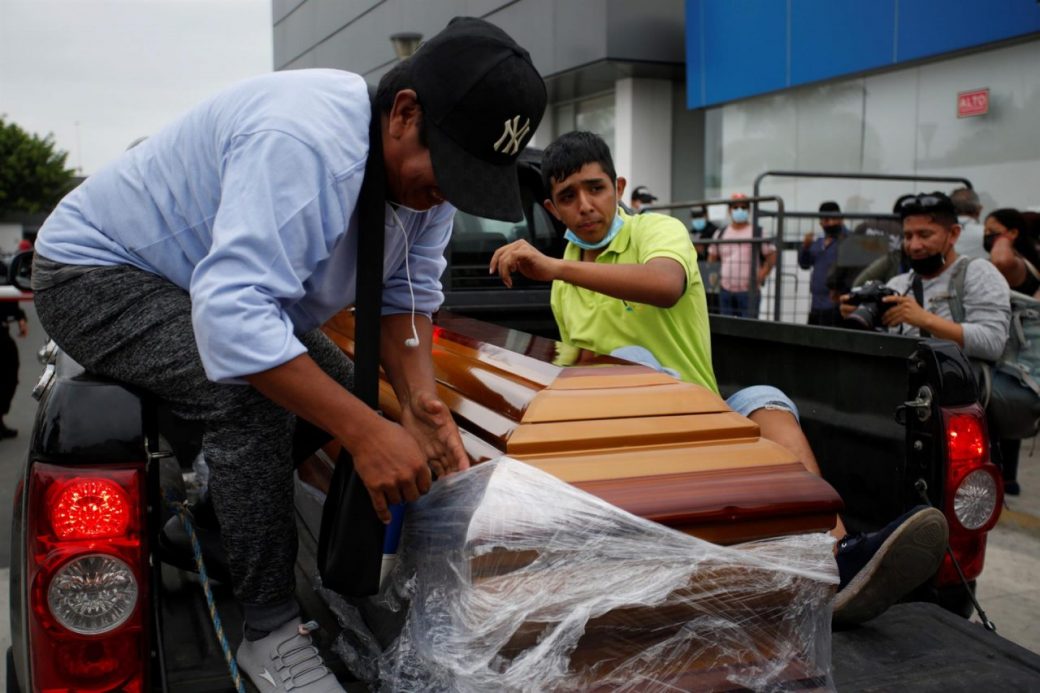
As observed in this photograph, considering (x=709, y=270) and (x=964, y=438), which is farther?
(x=709, y=270)

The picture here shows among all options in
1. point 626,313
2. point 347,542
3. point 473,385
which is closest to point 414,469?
point 347,542

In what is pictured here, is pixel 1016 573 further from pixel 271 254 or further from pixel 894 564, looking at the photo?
pixel 271 254

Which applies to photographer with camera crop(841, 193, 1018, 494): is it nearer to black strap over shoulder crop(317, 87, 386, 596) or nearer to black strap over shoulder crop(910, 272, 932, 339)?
black strap over shoulder crop(910, 272, 932, 339)

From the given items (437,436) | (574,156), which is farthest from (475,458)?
(574,156)

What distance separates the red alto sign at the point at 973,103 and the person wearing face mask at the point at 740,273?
139 inches

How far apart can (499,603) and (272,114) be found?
904mm

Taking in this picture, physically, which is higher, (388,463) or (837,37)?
(837,37)

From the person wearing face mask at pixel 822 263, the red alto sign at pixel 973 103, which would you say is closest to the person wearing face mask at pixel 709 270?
the person wearing face mask at pixel 822 263

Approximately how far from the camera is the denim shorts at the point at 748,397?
2.48 meters

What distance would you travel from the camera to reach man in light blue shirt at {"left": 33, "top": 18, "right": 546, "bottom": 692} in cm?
152

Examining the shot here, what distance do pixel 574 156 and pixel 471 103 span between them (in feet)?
4.41

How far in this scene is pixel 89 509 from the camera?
162cm

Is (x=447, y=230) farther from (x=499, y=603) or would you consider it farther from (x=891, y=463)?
(x=891, y=463)

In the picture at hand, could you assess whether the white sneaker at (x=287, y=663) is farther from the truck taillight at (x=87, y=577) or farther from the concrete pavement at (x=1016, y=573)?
the concrete pavement at (x=1016, y=573)
